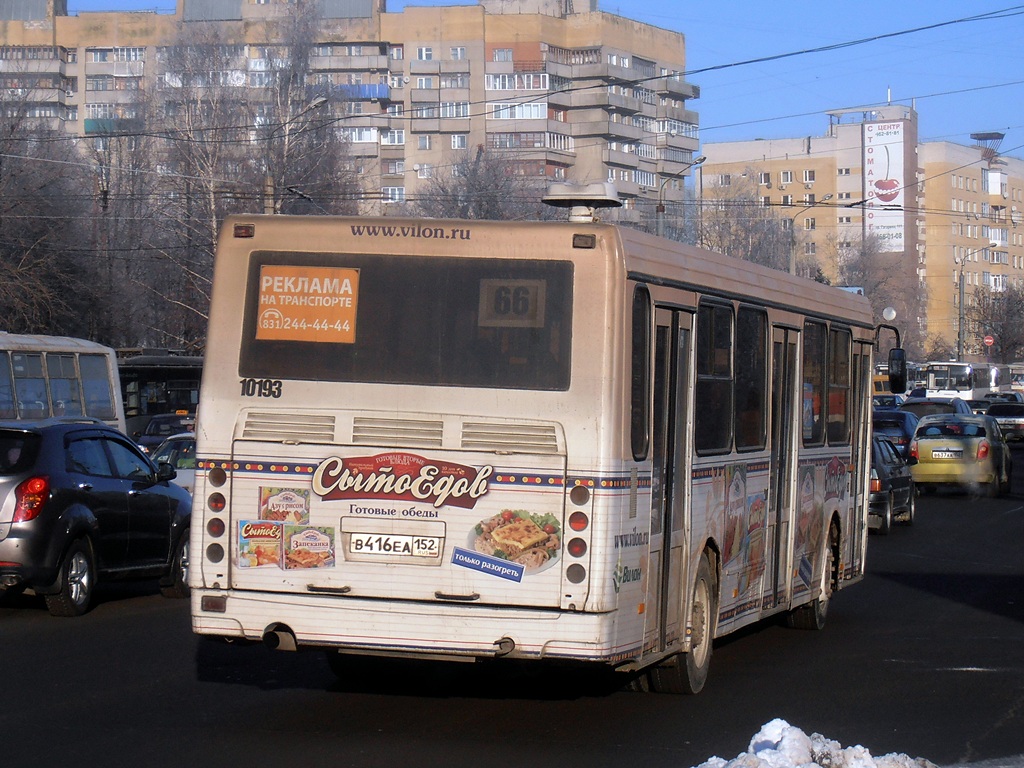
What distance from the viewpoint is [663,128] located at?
407 ft

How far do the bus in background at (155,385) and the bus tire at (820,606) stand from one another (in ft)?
105

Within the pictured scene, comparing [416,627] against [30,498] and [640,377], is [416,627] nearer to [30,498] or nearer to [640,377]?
[640,377]

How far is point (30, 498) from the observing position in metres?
12.1

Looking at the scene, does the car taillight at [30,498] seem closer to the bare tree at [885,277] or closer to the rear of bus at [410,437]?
the rear of bus at [410,437]

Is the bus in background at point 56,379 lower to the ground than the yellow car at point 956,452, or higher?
higher

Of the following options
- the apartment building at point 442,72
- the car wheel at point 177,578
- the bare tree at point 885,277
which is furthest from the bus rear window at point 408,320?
the bare tree at point 885,277

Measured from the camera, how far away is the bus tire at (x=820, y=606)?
39.9ft

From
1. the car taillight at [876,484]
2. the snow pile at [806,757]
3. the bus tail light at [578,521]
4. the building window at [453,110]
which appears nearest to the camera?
the snow pile at [806,757]

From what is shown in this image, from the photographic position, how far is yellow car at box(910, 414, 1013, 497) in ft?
97.6

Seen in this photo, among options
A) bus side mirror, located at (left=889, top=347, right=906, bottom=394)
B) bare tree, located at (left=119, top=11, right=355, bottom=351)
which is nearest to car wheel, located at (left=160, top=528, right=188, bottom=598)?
bus side mirror, located at (left=889, top=347, right=906, bottom=394)

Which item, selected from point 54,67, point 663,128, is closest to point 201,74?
point 54,67

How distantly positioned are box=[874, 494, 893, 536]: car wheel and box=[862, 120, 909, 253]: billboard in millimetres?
114234

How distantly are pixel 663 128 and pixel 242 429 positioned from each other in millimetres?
119331

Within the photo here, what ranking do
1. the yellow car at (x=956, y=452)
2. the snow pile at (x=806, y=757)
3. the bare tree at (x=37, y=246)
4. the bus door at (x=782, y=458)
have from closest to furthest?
the snow pile at (x=806, y=757) < the bus door at (x=782, y=458) < the yellow car at (x=956, y=452) < the bare tree at (x=37, y=246)
